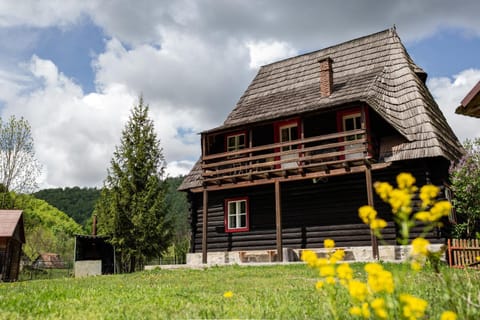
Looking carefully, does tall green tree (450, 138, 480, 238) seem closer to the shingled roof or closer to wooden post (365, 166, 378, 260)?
the shingled roof

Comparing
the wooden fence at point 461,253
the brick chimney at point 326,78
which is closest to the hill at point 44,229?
the brick chimney at point 326,78

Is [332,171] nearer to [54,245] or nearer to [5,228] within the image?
[5,228]

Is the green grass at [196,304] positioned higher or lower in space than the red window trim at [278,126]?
lower

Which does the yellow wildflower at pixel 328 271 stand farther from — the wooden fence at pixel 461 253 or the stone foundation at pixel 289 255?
the wooden fence at pixel 461 253

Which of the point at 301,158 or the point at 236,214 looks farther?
the point at 236,214

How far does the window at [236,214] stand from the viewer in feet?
66.6

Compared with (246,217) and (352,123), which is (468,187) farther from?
(246,217)

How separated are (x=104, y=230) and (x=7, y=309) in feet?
67.7

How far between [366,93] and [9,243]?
2146 centimetres

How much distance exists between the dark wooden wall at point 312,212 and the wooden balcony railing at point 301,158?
88cm

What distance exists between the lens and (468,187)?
1502cm

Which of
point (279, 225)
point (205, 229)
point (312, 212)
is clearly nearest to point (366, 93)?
point (312, 212)

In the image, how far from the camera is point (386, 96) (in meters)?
18.5

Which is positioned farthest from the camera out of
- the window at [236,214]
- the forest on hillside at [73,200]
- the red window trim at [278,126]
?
the forest on hillside at [73,200]
